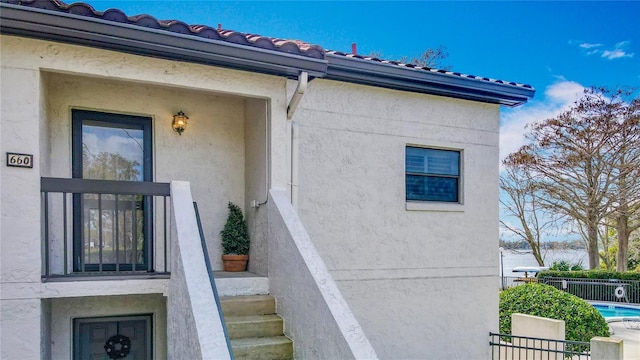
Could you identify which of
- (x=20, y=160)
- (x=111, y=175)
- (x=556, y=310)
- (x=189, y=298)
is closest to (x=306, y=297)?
(x=189, y=298)

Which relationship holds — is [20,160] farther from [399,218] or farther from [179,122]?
[399,218]

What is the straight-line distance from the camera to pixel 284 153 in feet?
23.0

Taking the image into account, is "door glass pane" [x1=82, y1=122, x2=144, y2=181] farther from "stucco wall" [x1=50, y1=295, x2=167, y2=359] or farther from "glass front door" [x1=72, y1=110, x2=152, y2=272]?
"stucco wall" [x1=50, y1=295, x2=167, y2=359]

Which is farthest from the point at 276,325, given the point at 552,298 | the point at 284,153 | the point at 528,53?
the point at 528,53

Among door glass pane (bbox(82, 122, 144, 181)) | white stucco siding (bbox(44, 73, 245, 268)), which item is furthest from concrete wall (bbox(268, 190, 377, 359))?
door glass pane (bbox(82, 122, 144, 181))

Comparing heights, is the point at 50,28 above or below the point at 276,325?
above

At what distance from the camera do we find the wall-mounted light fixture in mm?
7477

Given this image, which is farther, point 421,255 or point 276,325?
point 421,255

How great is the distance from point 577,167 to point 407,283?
66.8ft

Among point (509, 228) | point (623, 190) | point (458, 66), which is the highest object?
point (458, 66)

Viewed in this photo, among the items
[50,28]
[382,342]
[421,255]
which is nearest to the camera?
[50,28]

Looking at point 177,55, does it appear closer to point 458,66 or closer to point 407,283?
point 407,283

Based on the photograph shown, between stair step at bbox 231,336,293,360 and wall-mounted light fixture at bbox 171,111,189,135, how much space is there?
3.46 meters

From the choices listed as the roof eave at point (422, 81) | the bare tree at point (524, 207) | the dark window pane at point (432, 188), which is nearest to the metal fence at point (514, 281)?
the bare tree at point (524, 207)
